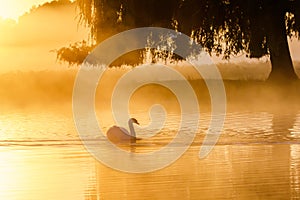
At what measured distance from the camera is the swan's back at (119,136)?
1333 centimetres

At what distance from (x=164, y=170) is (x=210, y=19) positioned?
14403mm

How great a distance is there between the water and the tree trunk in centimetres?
902

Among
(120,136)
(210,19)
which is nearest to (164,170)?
(120,136)

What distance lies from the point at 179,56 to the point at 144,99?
1799 millimetres

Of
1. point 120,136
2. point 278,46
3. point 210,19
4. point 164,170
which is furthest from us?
point 278,46

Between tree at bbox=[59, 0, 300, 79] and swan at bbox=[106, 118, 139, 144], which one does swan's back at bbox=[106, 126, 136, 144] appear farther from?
tree at bbox=[59, 0, 300, 79]

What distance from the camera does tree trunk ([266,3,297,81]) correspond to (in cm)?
2386

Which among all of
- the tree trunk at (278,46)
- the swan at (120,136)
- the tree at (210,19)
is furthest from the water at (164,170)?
the tree trunk at (278,46)

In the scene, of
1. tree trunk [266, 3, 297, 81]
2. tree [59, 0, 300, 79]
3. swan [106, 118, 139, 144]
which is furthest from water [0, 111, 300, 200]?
tree trunk [266, 3, 297, 81]

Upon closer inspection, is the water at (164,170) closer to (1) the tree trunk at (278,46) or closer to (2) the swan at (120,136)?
(2) the swan at (120,136)

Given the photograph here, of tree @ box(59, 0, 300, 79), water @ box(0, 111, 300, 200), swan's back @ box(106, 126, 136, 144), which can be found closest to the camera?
water @ box(0, 111, 300, 200)

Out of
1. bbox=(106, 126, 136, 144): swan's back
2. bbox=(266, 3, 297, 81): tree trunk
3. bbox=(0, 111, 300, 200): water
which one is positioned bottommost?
bbox=(0, 111, 300, 200): water

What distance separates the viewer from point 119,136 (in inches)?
527

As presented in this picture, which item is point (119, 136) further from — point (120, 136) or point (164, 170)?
point (164, 170)
